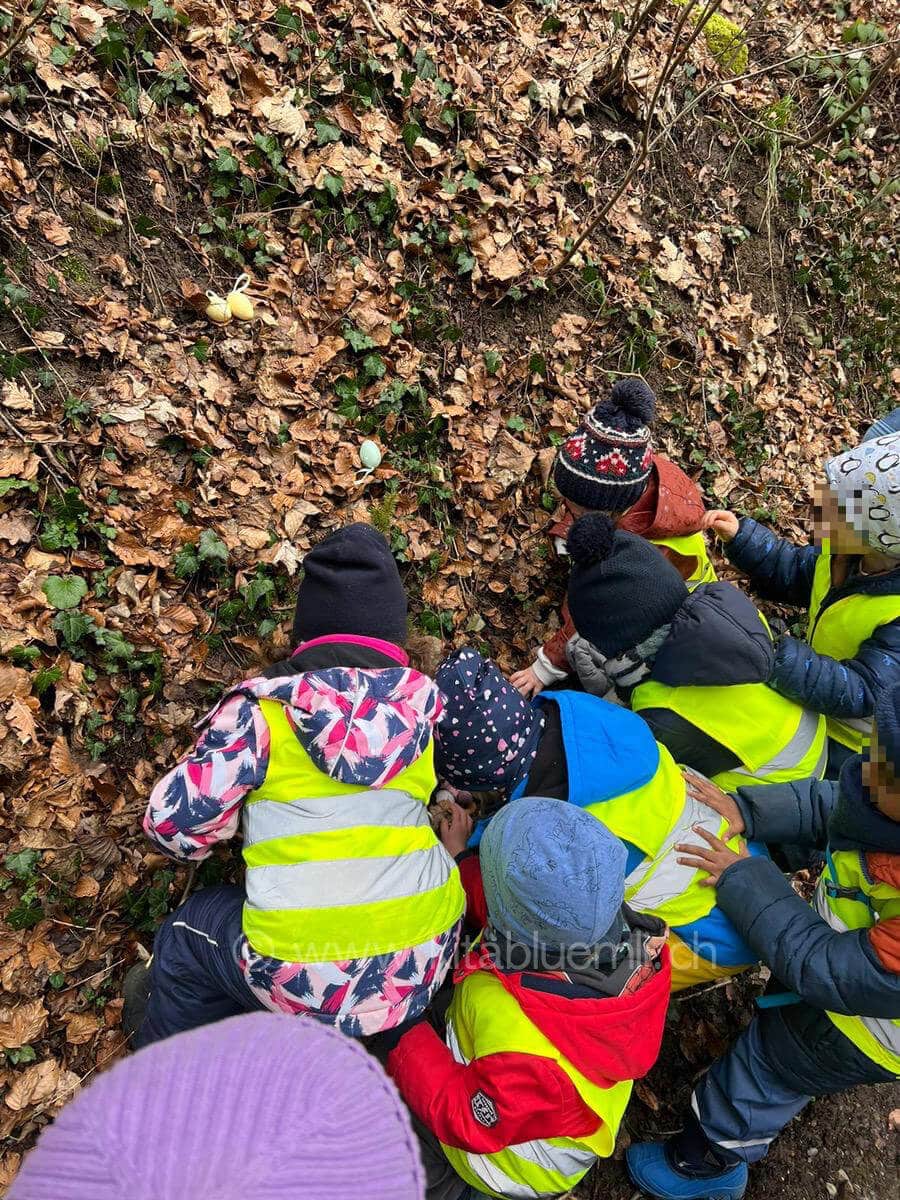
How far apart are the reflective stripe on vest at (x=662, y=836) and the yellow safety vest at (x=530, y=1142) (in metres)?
0.70

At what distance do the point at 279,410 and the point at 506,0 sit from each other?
3687mm

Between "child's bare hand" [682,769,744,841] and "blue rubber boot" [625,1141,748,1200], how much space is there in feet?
4.97

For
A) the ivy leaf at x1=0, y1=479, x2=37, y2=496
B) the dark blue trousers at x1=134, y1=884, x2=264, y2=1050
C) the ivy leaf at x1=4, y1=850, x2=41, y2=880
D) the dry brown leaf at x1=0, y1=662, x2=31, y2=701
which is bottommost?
the dark blue trousers at x1=134, y1=884, x2=264, y2=1050

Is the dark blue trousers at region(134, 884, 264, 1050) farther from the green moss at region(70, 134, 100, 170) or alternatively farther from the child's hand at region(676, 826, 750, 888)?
the green moss at region(70, 134, 100, 170)

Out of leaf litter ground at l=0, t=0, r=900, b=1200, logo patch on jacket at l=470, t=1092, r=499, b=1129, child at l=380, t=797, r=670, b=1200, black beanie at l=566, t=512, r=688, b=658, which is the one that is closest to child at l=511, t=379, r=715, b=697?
leaf litter ground at l=0, t=0, r=900, b=1200

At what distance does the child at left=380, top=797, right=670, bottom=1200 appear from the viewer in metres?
2.16

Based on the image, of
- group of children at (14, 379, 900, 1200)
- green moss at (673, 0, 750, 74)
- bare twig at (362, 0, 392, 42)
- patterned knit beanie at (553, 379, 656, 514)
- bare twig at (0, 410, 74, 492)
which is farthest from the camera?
green moss at (673, 0, 750, 74)

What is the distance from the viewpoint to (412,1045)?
2.50 m

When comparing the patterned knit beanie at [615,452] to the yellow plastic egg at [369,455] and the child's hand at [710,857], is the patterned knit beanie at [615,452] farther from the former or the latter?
the child's hand at [710,857]

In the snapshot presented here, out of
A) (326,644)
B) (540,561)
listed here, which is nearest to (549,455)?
(540,561)

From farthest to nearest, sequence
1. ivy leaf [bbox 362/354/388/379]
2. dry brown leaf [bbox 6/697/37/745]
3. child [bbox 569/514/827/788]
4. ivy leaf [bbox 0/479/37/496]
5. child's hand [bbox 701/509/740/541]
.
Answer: child's hand [bbox 701/509/740/541] → ivy leaf [bbox 362/354/388/379] → child [bbox 569/514/827/788] → ivy leaf [bbox 0/479/37/496] → dry brown leaf [bbox 6/697/37/745]

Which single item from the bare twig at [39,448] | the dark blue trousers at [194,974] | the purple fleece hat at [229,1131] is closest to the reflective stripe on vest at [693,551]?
the dark blue trousers at [194,974]

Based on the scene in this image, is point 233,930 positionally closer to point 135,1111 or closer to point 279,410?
point 135,1111

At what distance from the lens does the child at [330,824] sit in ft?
7.48
